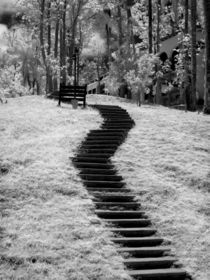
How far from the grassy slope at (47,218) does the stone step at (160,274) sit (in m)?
0.29

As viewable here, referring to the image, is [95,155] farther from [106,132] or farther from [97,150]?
[106,132]

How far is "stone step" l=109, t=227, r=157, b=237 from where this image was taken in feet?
34.1

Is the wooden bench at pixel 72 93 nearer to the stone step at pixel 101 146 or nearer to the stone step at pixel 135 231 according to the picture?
the stone step at pixel 101 146

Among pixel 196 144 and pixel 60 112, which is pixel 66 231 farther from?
pixel 60 112

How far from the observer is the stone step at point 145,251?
955cm

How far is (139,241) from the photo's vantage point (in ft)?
33.3

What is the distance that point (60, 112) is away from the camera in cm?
2292

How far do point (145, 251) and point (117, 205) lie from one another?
2295 millimetres

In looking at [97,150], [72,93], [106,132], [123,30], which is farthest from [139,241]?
[123,30]

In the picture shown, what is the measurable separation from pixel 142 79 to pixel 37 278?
26.4 m

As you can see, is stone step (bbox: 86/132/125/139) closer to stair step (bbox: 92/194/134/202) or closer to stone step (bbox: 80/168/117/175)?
stone step (bbox: 80/168/117/175)

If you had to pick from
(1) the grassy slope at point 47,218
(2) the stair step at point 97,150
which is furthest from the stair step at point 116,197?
(2) the stair step at point 97,150

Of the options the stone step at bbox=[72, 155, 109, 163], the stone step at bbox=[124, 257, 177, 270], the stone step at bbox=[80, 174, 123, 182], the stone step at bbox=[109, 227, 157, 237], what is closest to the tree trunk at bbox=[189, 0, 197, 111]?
the stone step at bbox=[72, 155, 109, 163]

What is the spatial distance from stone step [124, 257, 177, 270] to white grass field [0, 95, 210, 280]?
236 millimetres
